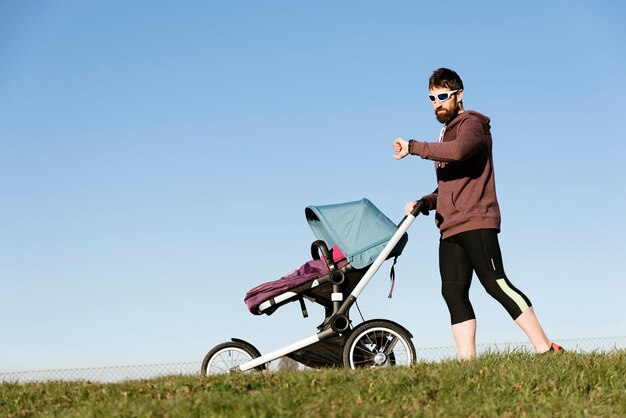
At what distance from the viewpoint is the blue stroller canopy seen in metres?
7.79

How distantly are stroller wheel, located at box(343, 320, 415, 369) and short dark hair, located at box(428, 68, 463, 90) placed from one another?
222 centimetres

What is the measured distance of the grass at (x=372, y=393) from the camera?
5.70 metres

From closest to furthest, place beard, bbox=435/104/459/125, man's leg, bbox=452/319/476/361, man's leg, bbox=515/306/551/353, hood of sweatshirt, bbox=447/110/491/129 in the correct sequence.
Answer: man's leg, bbox=515/306/551/353
man's leg, bbox=452/319/476/361
hood of sweatshirt, bbox=447/110/491/129
beard, bbox=435/104/459/125

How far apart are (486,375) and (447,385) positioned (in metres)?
0.48

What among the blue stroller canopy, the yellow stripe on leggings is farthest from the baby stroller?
the yellow stripe on leggings

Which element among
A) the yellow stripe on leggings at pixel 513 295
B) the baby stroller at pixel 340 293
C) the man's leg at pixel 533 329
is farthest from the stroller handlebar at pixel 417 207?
the man's leg at pixel 533 329

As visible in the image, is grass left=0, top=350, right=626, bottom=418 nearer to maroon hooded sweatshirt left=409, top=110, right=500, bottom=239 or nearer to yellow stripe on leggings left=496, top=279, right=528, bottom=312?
yellow stripe on leggings left=496, top=279, right=528, bottom=312

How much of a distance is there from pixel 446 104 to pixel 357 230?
4.65 ft

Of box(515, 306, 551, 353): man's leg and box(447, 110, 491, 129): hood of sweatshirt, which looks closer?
box(515, 306, 551, 353): man's leg

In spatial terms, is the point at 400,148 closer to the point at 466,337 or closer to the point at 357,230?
the point at 357,230

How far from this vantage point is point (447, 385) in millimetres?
6473

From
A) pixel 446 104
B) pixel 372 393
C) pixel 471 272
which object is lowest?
pixel 372 393

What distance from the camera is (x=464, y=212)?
24.5ft

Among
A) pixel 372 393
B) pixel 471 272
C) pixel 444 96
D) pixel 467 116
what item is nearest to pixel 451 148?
pixel 467 116
